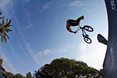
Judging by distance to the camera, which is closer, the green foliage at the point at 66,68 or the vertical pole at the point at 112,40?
the vertical pole at the point at 112,40

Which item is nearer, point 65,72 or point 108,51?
point 108,51

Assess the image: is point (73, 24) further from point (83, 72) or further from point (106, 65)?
point (83, 72)

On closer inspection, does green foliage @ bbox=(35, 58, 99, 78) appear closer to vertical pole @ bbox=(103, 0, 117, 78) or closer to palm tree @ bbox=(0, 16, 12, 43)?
palm tree @ bbox=(0, 16, 12, 43)

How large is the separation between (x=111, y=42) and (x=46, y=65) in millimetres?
55229

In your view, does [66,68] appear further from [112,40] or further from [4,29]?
[112,40]

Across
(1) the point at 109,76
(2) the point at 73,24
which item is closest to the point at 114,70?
(1) the point at 109,76

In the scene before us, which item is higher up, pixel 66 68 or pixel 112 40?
pixel 66 68

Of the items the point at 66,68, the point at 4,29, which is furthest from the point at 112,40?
the point at 66,68

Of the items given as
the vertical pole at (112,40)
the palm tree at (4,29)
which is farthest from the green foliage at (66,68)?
the vertical pole at (112,40)

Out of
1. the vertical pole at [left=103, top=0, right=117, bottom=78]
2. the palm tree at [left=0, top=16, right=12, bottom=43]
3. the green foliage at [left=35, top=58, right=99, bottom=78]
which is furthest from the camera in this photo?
the green foliage at [left=35, top=58, right=99, bottom=78]

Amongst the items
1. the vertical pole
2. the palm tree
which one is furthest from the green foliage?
the vertical pole

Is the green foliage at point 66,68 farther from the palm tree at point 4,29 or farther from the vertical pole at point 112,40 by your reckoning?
the vertical pole at point 112,40

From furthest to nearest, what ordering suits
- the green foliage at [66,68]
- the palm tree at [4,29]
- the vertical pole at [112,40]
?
the green foliage at [66,68] → the palm tree at [4,29] → the vertical pole at [112,40]

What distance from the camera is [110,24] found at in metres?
9.14
